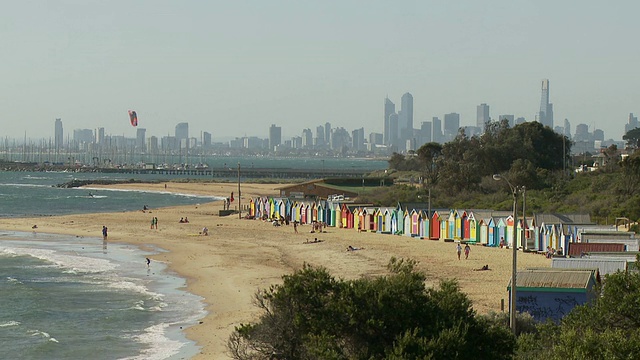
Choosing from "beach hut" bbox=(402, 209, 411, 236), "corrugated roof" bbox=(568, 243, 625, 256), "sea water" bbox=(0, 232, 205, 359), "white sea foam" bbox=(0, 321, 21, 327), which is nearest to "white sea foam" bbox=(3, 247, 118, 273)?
"sea water" bbox=(0, 232, 205, 359)

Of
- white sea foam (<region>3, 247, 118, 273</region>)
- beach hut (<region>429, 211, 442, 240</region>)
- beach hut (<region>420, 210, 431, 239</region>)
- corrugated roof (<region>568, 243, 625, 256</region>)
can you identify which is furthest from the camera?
beach hut (<region>420, 210, 431, 239</region>)

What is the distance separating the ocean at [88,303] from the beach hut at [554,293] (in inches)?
299

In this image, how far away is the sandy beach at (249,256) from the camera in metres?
25.8

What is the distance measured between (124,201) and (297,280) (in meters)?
66.2

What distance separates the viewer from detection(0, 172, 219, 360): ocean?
22125mm

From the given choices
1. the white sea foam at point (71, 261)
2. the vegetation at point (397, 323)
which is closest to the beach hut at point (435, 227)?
the white sea foam at point (71, 261)

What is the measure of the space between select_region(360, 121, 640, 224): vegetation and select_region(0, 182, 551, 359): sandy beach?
854 cm

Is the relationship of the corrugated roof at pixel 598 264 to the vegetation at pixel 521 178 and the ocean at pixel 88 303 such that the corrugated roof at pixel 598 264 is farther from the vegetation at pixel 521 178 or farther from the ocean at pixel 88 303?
the vegetation at pixel 521 178

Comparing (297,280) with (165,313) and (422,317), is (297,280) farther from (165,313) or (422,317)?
(165,313)

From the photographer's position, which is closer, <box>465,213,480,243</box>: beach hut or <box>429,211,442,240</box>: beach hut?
<box>465,213,480,243</box>: beach hut

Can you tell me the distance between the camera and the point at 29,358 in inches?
831

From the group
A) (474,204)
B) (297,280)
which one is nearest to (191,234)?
(474,204)

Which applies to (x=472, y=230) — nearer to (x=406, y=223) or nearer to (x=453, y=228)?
(x=453, y=228)

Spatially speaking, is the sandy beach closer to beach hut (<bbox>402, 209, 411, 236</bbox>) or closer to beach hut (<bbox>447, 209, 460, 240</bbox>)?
beach hut (<bbox>402, 209, 411, 236</bbox>)
